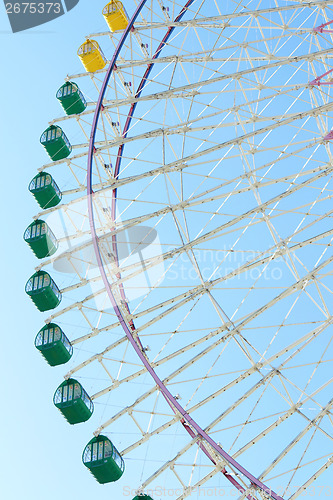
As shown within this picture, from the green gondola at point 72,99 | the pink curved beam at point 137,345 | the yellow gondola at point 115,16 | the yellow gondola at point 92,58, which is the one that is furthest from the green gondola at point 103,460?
the yellow gondola at point 115,16

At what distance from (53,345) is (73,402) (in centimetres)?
194

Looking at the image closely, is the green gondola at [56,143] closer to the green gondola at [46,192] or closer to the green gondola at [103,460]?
the green gondola at [46,192]

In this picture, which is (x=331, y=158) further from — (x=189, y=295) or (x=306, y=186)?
(x=189, y=295)

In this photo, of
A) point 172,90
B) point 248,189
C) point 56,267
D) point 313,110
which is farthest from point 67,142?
point 313,110

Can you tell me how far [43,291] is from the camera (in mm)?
22781

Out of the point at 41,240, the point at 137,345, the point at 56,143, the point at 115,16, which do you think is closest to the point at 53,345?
the point at 41,240

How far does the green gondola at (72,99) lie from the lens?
25781 mm

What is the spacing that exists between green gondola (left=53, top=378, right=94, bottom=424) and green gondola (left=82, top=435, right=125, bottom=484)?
1.15m

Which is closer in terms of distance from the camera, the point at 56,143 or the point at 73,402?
the point at 73,402

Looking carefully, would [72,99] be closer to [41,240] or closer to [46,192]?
[46,192]

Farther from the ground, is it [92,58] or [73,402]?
[92,58]

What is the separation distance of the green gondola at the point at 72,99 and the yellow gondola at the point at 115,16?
255 centimetres

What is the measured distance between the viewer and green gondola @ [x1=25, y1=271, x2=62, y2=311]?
74.9 feet

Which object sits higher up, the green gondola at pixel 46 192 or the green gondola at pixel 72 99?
the green gondola at pixel 72 99
